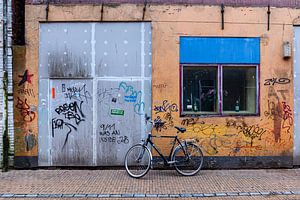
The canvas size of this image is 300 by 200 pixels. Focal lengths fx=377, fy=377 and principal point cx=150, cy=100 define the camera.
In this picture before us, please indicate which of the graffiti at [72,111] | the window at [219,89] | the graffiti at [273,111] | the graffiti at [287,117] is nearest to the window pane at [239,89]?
the window at [219,89]

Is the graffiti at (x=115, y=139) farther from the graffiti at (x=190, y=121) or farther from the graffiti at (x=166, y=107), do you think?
the graffiti at (x=190, y=121)

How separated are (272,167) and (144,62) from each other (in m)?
4.05

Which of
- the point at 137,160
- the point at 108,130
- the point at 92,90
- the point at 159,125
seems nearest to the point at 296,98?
the point at 159,125

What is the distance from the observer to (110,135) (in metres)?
9.07

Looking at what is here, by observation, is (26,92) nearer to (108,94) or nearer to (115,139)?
(108,94)

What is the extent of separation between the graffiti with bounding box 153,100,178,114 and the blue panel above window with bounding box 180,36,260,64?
41.7 inches

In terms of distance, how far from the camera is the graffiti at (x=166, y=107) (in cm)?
907

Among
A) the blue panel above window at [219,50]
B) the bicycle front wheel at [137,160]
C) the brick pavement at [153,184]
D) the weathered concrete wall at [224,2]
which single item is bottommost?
the brick pavement at [153,184]

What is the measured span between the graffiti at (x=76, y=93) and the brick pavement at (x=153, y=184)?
1763mm

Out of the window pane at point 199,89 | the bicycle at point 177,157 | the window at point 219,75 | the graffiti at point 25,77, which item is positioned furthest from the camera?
the window pane at point 199,89

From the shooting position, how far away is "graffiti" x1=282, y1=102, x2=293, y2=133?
9.21m

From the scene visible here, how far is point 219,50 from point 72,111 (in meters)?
3.86

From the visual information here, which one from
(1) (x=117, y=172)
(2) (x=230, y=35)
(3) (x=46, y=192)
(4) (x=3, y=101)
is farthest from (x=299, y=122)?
(4) (x=3, y=101)

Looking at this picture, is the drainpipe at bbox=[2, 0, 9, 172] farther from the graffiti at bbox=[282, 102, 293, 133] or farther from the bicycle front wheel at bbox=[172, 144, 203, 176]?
the graffiti at bbox=[282, 102, 293, 133]
